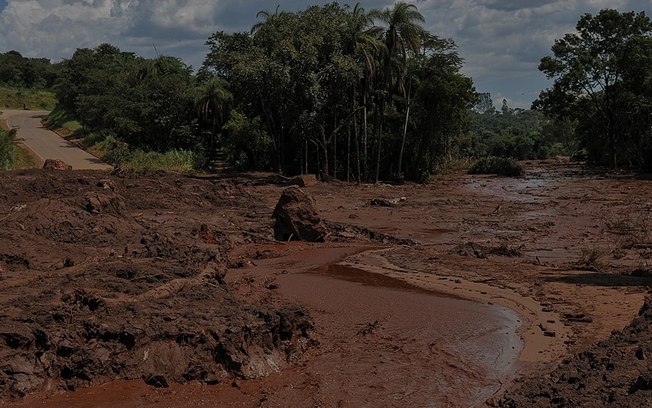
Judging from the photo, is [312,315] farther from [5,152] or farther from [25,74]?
[25,74]

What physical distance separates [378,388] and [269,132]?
3139 cm

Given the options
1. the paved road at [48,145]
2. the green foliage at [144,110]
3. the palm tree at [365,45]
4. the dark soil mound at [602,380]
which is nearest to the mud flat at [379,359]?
the dark soil mound at [602,380]

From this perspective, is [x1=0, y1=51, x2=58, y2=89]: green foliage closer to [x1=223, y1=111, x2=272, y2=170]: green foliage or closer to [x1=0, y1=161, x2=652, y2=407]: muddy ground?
[x1=223, y1=111, x2=272, y2=170]: green foliage

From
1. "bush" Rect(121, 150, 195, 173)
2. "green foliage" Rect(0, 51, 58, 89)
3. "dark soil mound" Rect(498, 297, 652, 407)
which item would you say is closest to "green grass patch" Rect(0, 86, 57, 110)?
"green foliage" Rect(0, 51, 58, 89)

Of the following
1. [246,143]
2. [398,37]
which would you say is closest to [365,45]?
[398,37]

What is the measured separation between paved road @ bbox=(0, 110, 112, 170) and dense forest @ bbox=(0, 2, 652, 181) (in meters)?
1.46

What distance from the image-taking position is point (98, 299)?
26.6 ft

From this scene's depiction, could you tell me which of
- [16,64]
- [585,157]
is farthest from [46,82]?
[585,157]

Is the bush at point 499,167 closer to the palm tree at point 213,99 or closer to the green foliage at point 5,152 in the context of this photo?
the palm tree at point 213,99

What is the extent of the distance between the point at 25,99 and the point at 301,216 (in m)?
72.9

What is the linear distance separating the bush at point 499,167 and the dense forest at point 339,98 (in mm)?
4970

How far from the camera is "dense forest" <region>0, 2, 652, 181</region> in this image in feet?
109

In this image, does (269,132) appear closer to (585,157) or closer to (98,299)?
(98,299)

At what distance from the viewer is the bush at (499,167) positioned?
49.8 m
